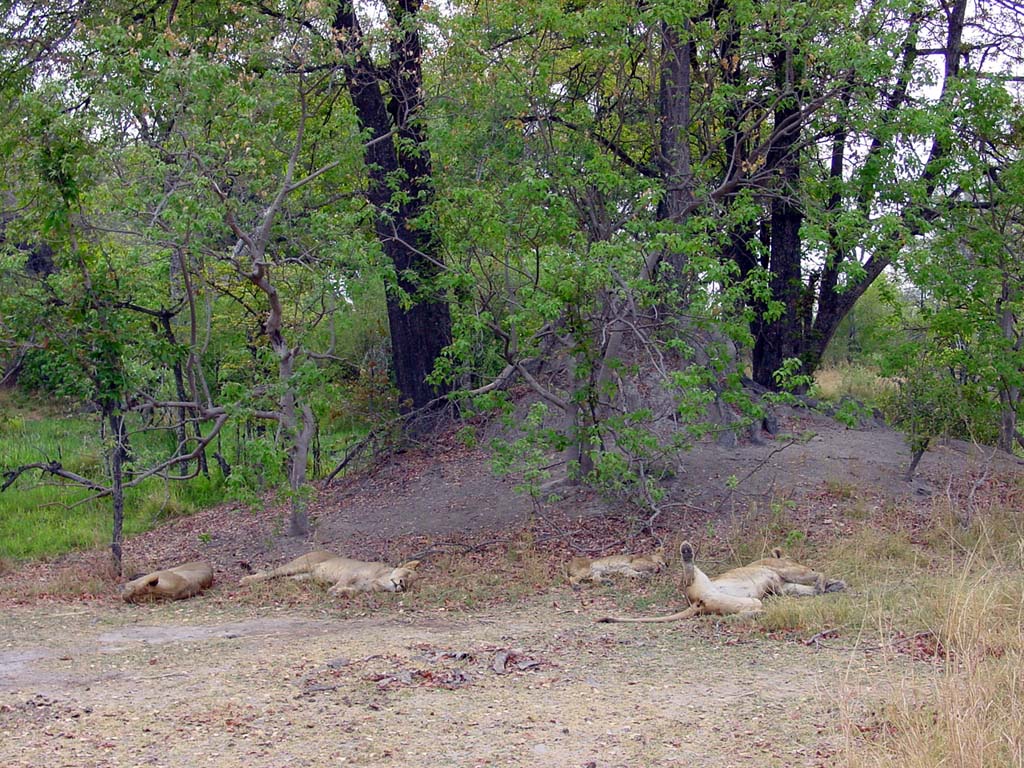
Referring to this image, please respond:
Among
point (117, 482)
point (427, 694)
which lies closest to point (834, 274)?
point (117, 482)

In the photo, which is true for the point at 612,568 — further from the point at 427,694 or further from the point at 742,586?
the point at 427,694

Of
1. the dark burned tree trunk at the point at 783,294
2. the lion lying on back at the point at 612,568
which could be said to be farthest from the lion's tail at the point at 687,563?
the dark burned tree trunk at the point at 783,294

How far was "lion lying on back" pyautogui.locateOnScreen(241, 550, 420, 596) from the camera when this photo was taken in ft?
32.5

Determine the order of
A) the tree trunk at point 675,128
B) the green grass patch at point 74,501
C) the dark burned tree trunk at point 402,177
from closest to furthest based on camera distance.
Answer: the dark burned tree trunk at point 402,177 < the tree trunk at point 675,128 < the green grass patch at point 74,501

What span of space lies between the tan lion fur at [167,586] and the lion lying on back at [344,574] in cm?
45

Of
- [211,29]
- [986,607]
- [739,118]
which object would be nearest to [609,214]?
[739,118]

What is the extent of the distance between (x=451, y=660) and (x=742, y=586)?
A: 2.65 m

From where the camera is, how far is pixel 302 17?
1125cm

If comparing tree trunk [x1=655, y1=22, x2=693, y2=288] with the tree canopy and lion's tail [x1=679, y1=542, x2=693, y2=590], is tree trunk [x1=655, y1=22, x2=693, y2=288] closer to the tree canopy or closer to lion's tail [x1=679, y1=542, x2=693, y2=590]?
the tree canopy

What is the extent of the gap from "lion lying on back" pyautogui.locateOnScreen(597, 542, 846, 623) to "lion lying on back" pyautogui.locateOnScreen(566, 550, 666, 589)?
819 mm

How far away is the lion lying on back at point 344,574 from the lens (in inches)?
390

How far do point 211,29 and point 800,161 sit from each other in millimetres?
6513

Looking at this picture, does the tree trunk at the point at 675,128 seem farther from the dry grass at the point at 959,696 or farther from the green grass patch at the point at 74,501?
the green grass patch at the point at 74,501

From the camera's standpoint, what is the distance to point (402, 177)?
11922 mm
